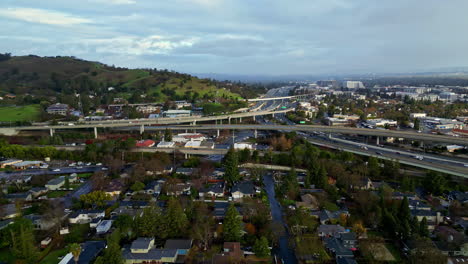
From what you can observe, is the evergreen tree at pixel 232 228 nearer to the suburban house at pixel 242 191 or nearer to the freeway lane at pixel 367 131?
the suburban house at pixel 242 191

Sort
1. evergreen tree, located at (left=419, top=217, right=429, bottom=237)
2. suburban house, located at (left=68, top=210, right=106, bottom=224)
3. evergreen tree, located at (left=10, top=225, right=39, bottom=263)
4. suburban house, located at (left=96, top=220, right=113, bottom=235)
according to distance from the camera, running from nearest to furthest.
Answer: evergreen tree, located at (left=10, top=225, right=39, bottom=263) → evergreen tree, located at (left=419, top=217, right=429, bottom=237) → suburban house, located at (left=96, top=220, right=113, bottom=235) → suburban house, located at (left=68, top=210, right=106, bottom=224)

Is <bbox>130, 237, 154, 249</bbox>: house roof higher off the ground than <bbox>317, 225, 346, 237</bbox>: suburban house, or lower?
higher

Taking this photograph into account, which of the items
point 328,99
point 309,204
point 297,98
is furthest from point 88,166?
point 297,98

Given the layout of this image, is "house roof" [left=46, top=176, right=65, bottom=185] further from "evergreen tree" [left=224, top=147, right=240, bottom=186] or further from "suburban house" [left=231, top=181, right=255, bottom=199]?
"suburban house" [left=231, top=181, right=255, bottom=199]

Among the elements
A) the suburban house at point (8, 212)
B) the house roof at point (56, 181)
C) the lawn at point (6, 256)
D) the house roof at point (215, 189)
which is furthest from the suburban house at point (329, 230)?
the house roof at point (56, 181)

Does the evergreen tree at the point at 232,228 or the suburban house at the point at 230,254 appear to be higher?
the evergreen tree at the point at 232,228

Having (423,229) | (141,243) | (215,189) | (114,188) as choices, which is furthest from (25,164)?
(423,229)

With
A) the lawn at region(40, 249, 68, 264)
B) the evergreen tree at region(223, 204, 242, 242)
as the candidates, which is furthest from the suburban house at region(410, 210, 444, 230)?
the lawn at region(40, 249, 68, 264)
